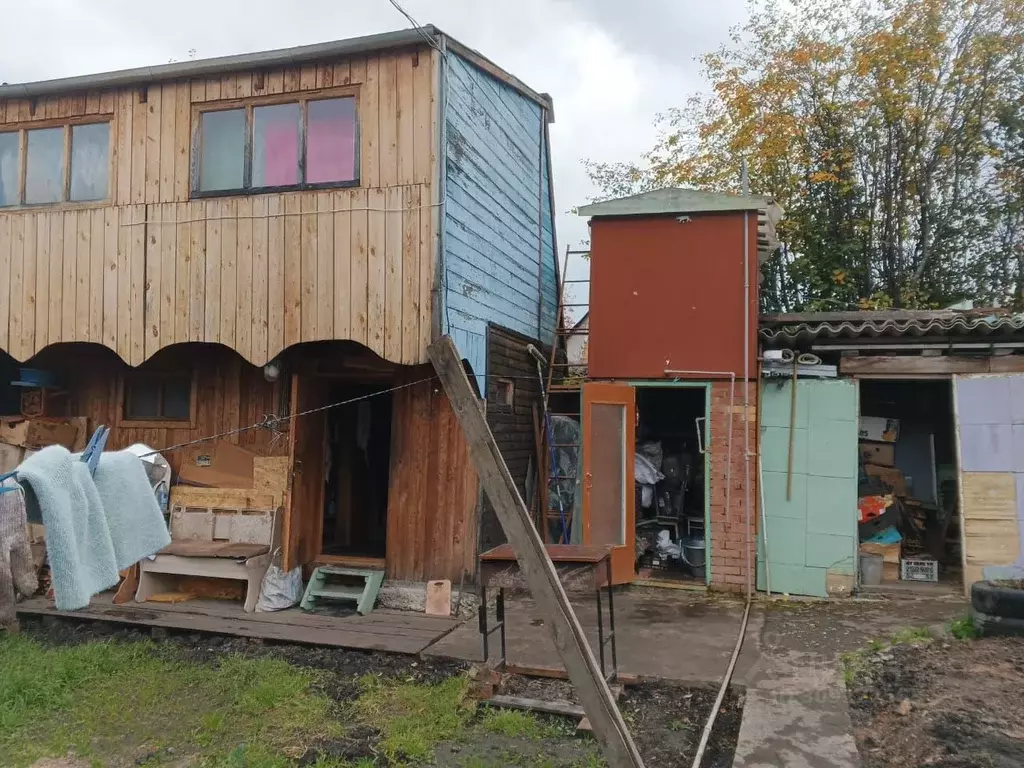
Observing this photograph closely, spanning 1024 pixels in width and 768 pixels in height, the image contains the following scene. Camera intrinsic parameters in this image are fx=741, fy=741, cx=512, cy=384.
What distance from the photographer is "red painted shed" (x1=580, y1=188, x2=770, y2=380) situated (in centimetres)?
845

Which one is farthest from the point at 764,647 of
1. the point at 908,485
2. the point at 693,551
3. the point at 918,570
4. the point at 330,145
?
the point at 330,145

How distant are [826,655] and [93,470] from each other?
18.2 feet

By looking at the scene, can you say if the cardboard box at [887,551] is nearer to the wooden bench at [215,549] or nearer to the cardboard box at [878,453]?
the cardboard box at [878,453]

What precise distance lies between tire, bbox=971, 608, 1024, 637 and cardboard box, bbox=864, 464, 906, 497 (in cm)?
383

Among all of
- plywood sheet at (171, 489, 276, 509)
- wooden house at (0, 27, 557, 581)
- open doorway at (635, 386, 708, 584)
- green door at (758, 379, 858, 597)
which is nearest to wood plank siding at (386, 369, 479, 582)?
wooden house at (0, 27, 557, 581)

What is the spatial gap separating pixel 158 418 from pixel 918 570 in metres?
9.01

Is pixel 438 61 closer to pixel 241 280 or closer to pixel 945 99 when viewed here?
pixel 241 280

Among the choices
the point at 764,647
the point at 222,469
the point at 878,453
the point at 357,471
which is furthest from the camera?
the point at 357,471

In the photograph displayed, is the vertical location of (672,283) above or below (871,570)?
above

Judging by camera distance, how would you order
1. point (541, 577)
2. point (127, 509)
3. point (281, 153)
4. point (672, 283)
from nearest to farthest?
point (541, 577) → point (127, 509) → point (281, 153) → point (672, 283)

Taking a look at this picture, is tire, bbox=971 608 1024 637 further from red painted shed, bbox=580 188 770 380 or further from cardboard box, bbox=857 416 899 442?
cardboard box, bbox=857 416 899 442

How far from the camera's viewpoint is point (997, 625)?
19.7 feet

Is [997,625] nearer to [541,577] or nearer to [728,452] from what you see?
[728,452]

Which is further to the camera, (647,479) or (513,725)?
(647,479)
